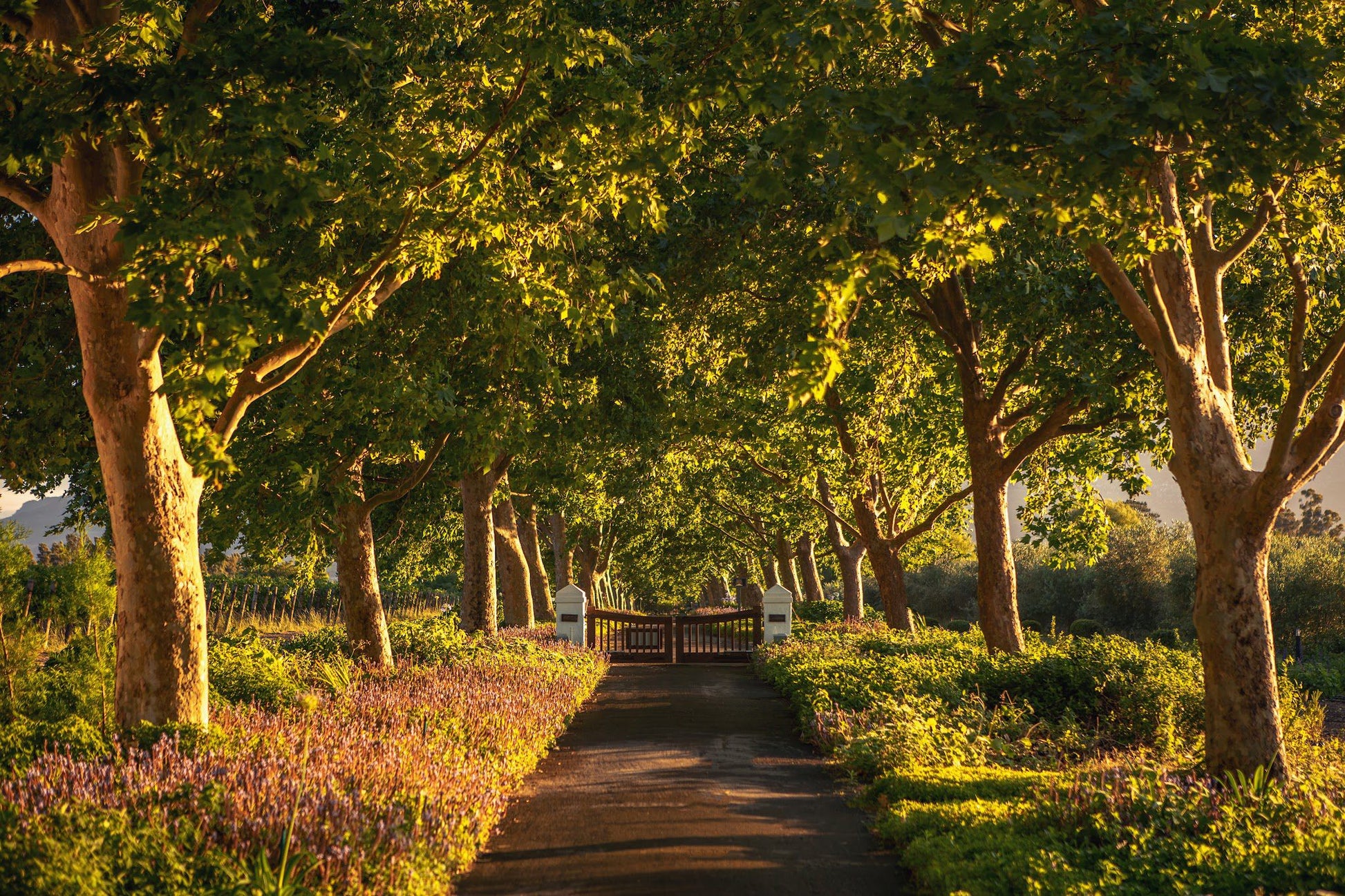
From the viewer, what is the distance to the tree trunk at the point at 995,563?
591 inches

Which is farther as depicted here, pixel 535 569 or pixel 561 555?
pixel 561 555

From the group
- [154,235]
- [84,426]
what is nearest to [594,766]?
[154,235]

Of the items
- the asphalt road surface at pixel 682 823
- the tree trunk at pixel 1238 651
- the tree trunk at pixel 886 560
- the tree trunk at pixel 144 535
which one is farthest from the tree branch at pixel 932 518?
the tree trunk at pixel 144 535

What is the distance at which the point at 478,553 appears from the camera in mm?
20844

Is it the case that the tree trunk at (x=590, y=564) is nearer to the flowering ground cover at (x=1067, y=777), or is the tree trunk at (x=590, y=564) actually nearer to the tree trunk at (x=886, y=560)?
the tree trunk at (x=886, y=560)

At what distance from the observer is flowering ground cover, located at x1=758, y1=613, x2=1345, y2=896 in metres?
5.66

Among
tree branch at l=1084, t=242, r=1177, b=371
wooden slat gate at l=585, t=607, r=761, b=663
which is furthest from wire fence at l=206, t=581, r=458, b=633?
tree branch at l=1084, t=242, r=1177, b=371

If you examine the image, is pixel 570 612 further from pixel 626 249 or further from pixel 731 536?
pixel 731 536

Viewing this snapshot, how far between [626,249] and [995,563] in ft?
24.4

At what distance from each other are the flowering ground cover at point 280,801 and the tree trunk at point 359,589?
407cm

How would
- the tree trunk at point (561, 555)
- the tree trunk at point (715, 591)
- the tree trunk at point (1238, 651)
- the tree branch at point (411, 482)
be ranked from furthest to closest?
the tree trunk at point (715, 591)
the tree trunk at point (561, 555)
the tree branch at point (411, 482)
the tree trunk at point (1238, 651)

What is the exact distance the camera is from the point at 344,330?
43.5 ft

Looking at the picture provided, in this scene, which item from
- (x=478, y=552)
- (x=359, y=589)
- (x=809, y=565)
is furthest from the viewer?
(x=809, y=565)

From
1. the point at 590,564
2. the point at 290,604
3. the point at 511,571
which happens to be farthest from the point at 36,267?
the point at 290,604
